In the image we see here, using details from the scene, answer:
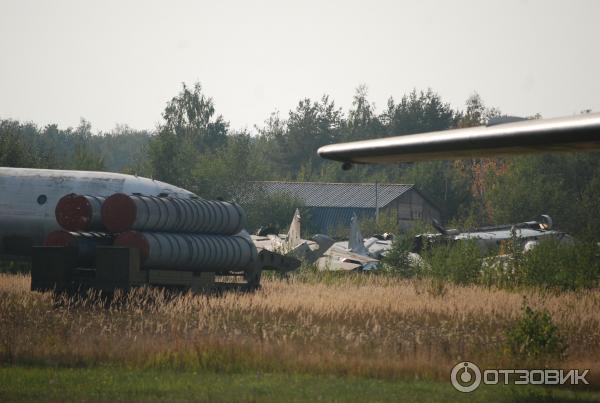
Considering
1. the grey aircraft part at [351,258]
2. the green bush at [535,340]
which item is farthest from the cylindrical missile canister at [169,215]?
the green bush at [535,340]

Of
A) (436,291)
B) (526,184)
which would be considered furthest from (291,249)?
(526,184)

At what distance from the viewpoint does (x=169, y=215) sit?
27203 millimetres

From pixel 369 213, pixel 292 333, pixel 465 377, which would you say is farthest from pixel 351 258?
pixel 369 213

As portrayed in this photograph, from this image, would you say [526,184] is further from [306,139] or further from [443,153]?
[443,153]

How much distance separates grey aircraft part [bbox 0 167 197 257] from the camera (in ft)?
105

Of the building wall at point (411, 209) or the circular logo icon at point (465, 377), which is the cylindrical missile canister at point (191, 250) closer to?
the circular logo icon at point (465, 377)

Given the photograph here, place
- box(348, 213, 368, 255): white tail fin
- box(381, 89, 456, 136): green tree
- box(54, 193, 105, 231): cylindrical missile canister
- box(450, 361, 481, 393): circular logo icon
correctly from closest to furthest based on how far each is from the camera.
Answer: box(450, 361, 481, 393): circular logo icon < box(54, 193, 105, 231): cylindrical missile canister < box(348, 213, 368, 255): white tail fin < box(381, 89, 456, 136): green tree

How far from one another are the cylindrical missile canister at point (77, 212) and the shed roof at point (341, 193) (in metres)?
67.9

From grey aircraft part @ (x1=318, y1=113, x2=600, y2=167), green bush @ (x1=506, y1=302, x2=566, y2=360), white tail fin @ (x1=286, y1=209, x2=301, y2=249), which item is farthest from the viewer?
white tail fin @ (x1=286, y1=209, x2=301, y2=249)

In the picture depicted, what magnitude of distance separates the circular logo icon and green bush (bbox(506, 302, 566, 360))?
3.18 ft

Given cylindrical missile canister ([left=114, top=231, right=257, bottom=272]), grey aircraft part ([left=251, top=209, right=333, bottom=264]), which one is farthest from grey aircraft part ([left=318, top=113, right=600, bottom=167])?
grey aircraft part ([left=251, top=209, right=333, bottom=264])

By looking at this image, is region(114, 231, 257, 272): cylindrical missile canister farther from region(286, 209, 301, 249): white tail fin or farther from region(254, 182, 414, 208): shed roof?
region(254, 182, 414, 208): shed roof

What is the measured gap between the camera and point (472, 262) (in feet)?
114

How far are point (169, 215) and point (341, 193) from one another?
7157cm
